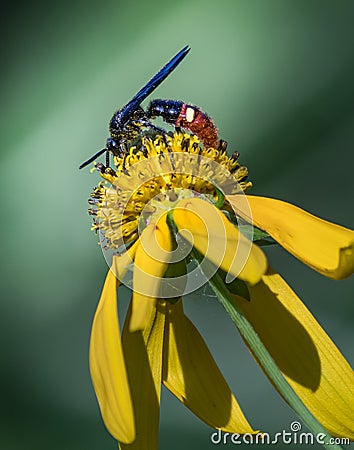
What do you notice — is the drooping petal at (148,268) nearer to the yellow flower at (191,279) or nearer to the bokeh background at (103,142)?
the yellow flower at (191,279)

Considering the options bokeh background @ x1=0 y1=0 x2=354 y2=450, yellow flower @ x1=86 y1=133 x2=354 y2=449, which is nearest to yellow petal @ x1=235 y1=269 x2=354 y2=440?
yellow flower @ x1=86 y1=133 x2=354 y2=449

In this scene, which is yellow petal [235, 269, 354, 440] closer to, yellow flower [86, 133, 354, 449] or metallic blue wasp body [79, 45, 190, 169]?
yellow flower [86, 133, 354, 449]

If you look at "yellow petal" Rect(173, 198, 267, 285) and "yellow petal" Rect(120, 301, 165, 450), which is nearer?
"yellow petal" Rect(173, 198, 267, 285)

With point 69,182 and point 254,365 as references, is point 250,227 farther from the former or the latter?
point 69,182

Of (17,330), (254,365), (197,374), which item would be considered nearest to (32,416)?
(17,330)

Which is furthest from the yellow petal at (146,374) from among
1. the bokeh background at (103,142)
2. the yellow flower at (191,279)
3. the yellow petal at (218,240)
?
the bokeh background at (103,142)

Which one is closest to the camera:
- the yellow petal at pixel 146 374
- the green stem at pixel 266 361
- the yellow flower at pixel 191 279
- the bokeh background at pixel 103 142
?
the green stem at pixel 266 361
